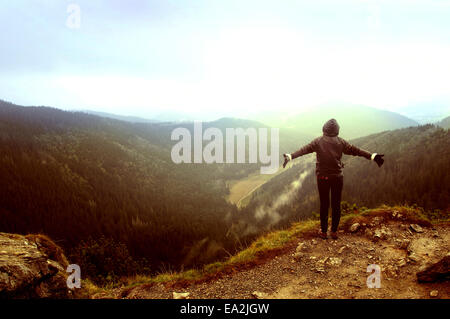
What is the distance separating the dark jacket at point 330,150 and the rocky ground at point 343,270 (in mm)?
2462

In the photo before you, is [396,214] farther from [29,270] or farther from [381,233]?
[29,270]

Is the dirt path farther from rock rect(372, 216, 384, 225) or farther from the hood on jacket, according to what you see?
the hood on jacket

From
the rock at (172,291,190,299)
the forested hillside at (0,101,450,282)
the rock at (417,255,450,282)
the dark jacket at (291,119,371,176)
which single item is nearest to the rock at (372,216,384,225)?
the dark jacket at (291,119,371,176)

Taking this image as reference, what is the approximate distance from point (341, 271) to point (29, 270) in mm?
8189

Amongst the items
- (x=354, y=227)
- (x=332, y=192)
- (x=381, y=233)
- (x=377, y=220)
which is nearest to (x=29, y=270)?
(x=332, y=192)

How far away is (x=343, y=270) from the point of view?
5.99 meters

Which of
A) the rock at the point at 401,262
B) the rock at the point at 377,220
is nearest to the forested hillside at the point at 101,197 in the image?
the rock at the point at 377,220

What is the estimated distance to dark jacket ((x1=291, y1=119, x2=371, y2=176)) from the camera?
709cm

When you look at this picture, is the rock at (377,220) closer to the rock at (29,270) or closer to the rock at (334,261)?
the rock at (334,261)

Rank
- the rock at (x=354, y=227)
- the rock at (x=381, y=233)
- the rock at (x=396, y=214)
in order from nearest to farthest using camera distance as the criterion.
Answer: the rock at (x=381, y=233), the rock at (x=354, y=227), the rock at (x=396, y=214)

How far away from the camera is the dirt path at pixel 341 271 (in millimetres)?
5137

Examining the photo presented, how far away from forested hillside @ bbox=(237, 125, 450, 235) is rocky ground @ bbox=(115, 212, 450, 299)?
9.23 feet
